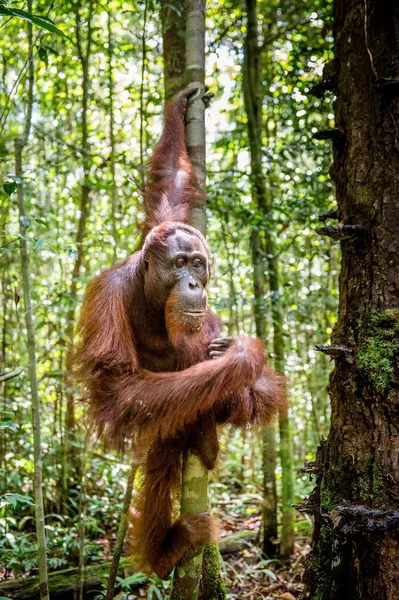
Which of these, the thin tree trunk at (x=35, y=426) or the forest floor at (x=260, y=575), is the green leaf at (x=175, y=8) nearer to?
the thin tree trunk at (x=35, y=426)

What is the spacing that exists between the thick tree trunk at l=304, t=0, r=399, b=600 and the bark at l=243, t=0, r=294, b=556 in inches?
78.8

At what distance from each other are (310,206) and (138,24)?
10.8ft

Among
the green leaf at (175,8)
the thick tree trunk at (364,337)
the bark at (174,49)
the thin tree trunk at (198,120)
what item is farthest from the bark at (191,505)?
the green leaf at (175,8)

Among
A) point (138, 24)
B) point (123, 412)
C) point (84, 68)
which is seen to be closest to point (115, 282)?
point (123, 412)

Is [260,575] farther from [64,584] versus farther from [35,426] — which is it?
[35,426]

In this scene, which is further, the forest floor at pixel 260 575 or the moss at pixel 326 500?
the forest floor at pixel 260 575

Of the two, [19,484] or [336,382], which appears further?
[19,484]

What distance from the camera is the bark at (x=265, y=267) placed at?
189 inches

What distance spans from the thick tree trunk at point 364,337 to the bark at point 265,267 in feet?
6.57

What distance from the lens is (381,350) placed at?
2340 millimetres

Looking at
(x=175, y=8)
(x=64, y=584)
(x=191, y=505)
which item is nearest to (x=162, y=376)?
(x=191, y=505)

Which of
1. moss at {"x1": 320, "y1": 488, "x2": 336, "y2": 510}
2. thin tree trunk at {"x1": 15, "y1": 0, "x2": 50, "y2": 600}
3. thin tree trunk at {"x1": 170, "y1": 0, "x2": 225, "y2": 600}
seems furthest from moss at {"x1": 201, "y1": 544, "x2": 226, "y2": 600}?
moss at {"x1": 320, "y1": 488, "x2": 336, "y2": 510}

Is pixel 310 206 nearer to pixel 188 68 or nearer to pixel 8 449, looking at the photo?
pixel 188 68

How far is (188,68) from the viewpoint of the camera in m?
3.19
